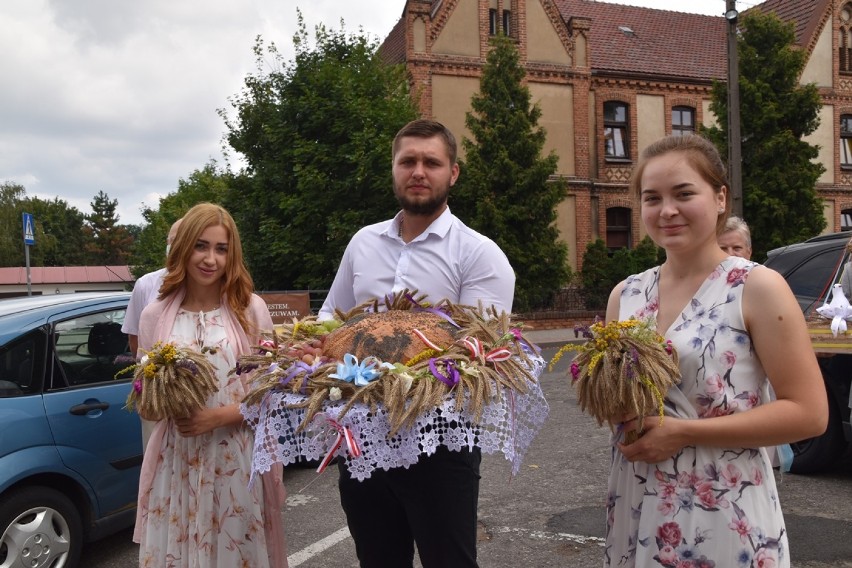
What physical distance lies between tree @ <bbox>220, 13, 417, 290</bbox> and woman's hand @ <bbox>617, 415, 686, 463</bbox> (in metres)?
13.1

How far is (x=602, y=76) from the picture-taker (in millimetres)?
25328

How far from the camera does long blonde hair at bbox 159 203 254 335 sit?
310 centimetres

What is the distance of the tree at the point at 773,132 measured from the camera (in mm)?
20047

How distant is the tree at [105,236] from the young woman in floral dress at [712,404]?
96.7 metres

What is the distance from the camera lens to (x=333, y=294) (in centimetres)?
290

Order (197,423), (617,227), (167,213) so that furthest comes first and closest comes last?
(167,213), (617,227), (197,423)

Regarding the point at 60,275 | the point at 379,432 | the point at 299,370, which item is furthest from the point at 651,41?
the point at 60,275

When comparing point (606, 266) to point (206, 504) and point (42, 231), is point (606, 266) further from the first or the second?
point (42, 231)

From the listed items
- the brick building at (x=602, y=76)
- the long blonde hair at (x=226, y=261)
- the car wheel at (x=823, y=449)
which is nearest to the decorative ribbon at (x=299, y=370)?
the long blonde hair at (x=226, y=261)

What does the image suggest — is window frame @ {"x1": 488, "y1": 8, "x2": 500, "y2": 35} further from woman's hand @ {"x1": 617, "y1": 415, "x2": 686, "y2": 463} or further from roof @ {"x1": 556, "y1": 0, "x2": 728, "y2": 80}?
woman's hand @ {"x1": 617, "y1": 415, "x2": 686, "y2": 463}

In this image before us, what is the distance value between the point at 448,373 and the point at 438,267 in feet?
2.36

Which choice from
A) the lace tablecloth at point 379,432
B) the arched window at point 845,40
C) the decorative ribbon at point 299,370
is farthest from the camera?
the arched window at point 845,40

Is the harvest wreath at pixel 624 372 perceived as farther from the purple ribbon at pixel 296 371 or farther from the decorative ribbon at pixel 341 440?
the purple ribbon at pixel 296 371

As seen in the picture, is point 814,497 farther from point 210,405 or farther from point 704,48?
point 704,48
